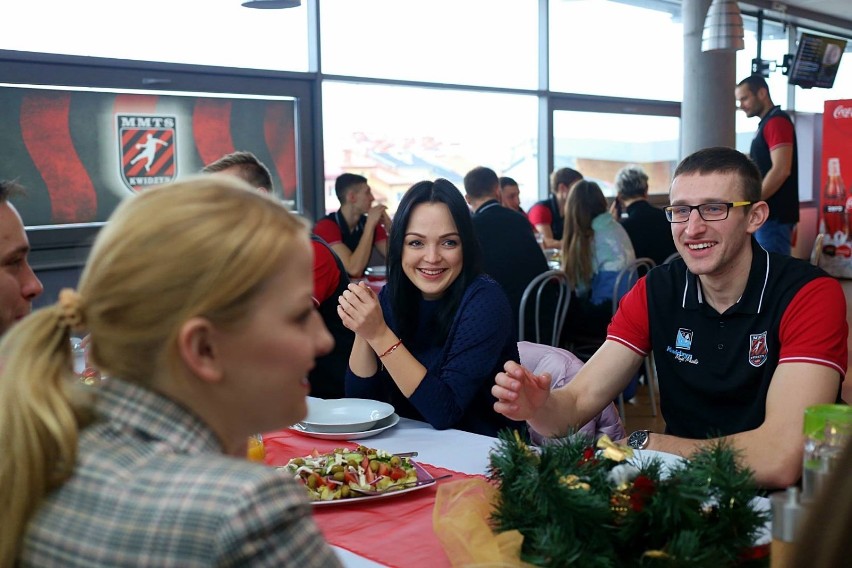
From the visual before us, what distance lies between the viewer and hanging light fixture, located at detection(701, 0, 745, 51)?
612cm

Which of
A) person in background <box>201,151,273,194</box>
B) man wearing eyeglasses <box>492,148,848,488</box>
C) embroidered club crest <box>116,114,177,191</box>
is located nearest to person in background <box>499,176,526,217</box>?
embroidered club crest <box>116,114,177,191</box>

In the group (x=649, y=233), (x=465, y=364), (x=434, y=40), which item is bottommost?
(x=465, y=364)

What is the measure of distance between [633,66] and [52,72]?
6277mm

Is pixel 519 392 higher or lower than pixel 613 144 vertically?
lower

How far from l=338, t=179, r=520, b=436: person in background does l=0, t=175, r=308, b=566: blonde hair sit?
4.25 ft

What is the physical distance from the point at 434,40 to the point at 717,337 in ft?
18.1

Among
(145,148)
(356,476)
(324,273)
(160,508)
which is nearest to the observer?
(160,508)

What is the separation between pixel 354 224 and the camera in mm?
5758

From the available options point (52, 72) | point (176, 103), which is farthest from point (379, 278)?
point (52, 72)

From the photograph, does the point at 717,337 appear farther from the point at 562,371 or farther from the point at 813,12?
the point at 813,12

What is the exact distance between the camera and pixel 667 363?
2.15 meters

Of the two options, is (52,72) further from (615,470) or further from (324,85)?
(615,470)

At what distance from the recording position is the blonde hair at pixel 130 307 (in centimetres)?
75

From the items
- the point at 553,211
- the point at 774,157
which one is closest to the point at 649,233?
the point at 774,157
